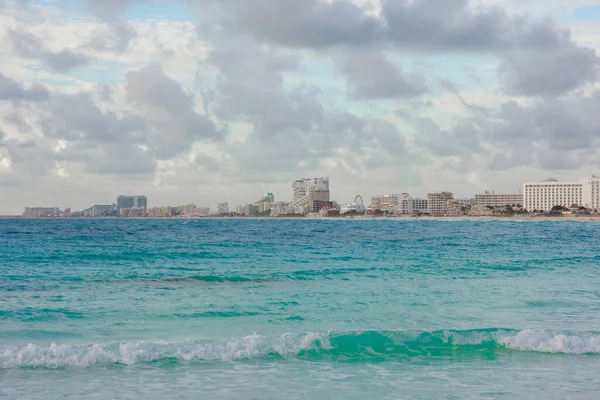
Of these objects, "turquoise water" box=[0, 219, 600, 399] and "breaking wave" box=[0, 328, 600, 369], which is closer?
"turquoise water" box=[0, 219, 600, 399]

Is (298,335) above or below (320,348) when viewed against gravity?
above

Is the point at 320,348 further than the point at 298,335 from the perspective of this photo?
No

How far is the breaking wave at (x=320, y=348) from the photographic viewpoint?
1331 cm

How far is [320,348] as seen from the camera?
14.4 m

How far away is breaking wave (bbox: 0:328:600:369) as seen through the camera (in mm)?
13312

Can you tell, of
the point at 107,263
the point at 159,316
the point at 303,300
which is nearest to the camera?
the point at 159,316

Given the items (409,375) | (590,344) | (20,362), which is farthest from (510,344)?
(20,362)

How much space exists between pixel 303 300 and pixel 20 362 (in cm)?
1048

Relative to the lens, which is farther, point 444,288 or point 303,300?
point 444,288

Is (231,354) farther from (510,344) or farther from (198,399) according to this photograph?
(510,344)

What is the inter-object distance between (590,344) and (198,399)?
9.35 meters

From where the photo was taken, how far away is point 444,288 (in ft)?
81.0

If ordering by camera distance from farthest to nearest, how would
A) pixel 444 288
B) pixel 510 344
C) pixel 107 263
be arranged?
pixel 107 263 → pixel 444 288 → pixel 510 344

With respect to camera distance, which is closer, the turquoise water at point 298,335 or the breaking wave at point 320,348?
the turquoise water at point 298,335
